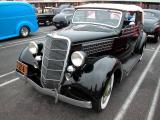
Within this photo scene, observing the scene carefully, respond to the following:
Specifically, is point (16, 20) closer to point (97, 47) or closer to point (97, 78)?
point (97, 47)

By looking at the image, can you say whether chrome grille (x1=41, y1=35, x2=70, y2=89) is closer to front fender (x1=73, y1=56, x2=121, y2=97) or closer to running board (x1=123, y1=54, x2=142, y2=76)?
front fender (x1=73, y1=56, x2=121, y2=97)

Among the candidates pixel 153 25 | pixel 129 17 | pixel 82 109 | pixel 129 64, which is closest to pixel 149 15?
pixel 153 25

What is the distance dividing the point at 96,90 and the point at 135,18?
3828mm

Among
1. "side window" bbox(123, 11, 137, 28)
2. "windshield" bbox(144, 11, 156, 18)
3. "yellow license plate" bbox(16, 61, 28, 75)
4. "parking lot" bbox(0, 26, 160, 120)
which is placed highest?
"side window" bbox(123, 11, 137, 28)

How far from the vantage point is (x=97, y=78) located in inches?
152

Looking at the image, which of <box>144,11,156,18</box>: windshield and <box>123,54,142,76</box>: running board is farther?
<box>144,11,156,18</box>: windshield

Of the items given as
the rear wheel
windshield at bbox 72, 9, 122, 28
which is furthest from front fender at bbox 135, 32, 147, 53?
the rear wheel

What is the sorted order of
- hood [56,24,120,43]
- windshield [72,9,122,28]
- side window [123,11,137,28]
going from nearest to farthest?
hood [56,24,120,43] → windshield [72,9,122,28] → side window [123,11,137,28]

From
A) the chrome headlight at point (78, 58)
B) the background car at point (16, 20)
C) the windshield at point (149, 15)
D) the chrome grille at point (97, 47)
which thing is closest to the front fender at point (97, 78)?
the chrome headlight at point (78, 58)

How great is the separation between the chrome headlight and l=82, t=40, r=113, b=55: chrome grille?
59 centimetres

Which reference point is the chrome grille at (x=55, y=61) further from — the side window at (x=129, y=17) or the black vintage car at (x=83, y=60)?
the side window at (x=129, y=17)

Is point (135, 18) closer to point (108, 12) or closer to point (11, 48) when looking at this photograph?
point (108, 12)

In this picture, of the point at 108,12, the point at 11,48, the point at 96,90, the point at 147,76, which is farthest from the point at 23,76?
the point at 11,48

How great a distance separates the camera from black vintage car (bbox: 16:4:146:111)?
386 cm
